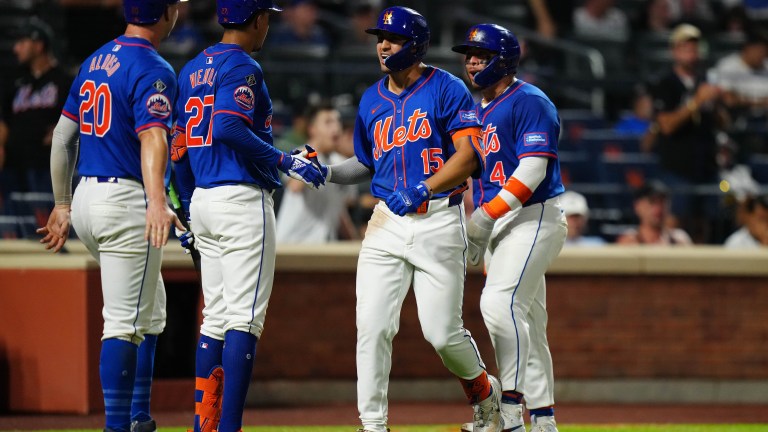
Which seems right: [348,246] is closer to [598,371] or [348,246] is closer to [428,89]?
[598,371]

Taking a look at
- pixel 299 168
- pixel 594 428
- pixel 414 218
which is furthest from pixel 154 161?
pixel 594 428

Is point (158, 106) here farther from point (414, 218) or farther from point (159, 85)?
point (414, 218)

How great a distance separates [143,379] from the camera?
6.27 m

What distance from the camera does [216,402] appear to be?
605 cm

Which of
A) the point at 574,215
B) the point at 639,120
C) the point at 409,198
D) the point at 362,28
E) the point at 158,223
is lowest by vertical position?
A: the point at 574,215


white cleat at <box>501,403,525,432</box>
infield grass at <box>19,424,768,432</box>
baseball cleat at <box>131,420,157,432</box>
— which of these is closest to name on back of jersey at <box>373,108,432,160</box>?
white cleat at <box>501,403,525,432</box>

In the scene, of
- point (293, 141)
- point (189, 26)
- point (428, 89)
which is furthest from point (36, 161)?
point (428, 89)

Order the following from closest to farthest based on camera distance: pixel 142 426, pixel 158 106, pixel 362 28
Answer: pixel 158 106, pixel 142 426, pixel 362 28

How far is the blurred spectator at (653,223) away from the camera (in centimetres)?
1084

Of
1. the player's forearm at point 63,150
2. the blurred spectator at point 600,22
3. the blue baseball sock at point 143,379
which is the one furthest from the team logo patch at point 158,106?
the blurred spectator at point 600,22

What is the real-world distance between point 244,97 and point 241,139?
0.68 ft

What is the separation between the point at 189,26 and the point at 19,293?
19.6 ft

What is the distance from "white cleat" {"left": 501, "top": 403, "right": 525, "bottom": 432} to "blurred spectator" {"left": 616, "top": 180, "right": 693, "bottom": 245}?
4.83 metres

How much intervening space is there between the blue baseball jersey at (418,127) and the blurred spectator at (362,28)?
778 cm
